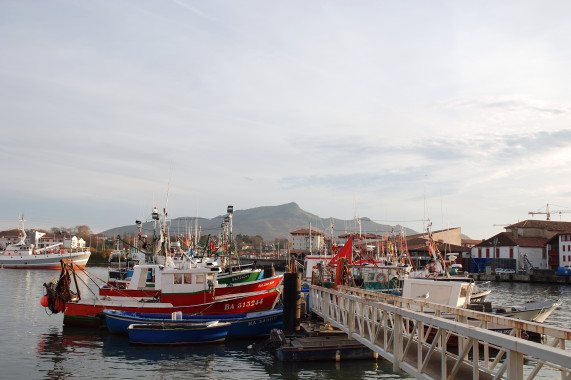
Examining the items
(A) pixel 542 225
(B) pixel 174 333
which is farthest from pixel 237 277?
(A) pixel 542 225

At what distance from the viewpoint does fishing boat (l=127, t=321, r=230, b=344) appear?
27.7 metres

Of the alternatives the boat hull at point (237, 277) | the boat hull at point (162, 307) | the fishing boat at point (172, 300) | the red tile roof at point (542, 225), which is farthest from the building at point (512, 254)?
the fishing boat at point (172, 300)

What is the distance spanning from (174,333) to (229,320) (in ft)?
11.0

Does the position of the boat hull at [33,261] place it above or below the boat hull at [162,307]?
below

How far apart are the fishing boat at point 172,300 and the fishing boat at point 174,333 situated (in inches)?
134

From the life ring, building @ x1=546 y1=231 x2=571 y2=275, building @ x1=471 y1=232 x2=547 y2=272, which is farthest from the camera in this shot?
building @ x1=471 y1=232 x2=547 y2=272

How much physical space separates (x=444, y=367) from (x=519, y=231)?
4476 inches

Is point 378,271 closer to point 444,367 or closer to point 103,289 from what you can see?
point 103,289

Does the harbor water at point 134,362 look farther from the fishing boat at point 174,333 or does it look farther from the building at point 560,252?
the building at point 560,252

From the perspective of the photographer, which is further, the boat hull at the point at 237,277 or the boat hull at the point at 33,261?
the boat hull at the point at 33,261

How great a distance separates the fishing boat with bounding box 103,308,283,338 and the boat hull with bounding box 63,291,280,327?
78cm

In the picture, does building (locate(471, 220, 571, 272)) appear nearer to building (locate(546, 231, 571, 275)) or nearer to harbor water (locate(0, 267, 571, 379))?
building (locate(546, 231, 571, 275))

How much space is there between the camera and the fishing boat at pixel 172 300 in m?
31.6

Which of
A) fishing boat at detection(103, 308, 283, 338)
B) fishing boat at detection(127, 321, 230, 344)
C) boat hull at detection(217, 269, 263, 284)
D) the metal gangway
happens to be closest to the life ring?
boat hull at detection(217, 269, 263, 284)
